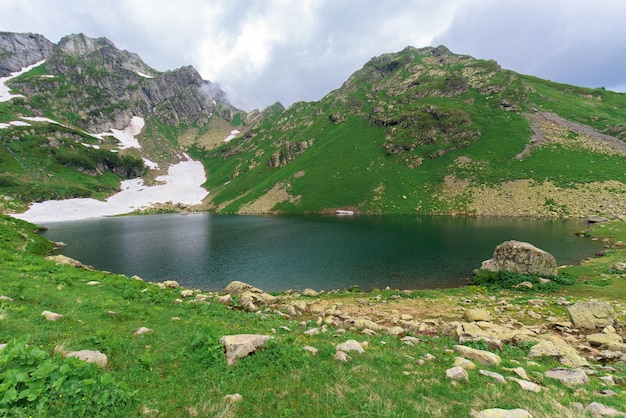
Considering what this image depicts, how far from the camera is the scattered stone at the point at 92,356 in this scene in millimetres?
7812

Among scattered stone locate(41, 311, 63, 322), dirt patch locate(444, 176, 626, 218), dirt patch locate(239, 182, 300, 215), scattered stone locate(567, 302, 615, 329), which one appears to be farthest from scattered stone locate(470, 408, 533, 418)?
dirt patch locate(239, 182, 300, 215)

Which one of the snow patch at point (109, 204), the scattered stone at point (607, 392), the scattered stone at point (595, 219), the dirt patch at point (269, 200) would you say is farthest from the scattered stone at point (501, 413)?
the snow patch at point (109, 204)

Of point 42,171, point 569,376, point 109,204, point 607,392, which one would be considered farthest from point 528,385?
point 42,171

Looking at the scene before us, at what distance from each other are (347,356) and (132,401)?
726 centimetres

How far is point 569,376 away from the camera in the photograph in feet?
33.0

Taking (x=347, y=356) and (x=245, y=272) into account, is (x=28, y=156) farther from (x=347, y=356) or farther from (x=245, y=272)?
(x=347, y=356)

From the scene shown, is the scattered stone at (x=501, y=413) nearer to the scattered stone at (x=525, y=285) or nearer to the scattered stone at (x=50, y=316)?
the scattered stone at (x=50, y=316)

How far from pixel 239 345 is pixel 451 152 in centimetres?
14482

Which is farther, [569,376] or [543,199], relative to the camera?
[543,199]

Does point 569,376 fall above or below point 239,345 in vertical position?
below

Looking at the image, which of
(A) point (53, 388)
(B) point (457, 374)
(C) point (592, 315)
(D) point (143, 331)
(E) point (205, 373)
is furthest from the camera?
(C) point (592, 315)

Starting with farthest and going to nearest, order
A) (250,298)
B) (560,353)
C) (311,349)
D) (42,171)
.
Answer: (42,171)
(250,298)
(560,353)
(311,349)

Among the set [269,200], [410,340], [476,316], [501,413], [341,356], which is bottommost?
[476,316]

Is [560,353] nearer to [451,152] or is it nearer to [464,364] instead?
[464,364]
